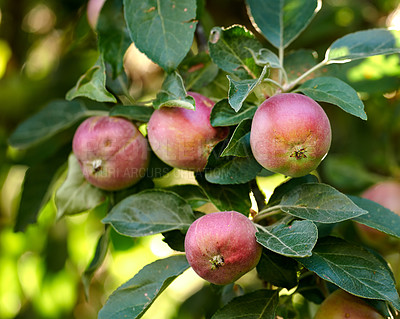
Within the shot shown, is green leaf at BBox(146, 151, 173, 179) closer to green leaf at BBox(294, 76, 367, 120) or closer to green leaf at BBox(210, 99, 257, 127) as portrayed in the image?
green leaf at BBox(210, 99, 257, 127)

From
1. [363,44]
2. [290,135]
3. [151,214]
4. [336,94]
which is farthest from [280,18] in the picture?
[151,214]

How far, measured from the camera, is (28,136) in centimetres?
130

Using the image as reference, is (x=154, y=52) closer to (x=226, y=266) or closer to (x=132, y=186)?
(x=132, y=186)

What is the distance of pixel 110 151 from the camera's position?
103cm

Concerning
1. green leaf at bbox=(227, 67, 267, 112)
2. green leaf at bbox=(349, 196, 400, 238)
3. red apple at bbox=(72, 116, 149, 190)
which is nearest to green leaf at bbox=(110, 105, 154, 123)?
red apple at bbox=(72, 116, 149, 190)

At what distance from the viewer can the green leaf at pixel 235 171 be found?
2.99ft

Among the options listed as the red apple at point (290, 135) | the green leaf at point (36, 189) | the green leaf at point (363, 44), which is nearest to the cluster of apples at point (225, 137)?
the red apple at point (290, 135)

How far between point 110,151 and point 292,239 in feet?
1.46

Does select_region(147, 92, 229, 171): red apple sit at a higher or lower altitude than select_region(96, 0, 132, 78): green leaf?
lower

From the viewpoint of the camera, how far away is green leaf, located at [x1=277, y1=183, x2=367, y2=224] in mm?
829

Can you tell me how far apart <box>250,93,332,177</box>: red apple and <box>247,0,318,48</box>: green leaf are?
12.9 inches

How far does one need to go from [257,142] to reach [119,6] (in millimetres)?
565

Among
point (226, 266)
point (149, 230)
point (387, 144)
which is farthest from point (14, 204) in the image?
point (387, 144)

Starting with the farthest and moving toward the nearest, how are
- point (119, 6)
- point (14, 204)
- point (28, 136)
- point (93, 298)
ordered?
point (93, 298)
point (14, 204)
point (28, 136)
point (119, 6)
